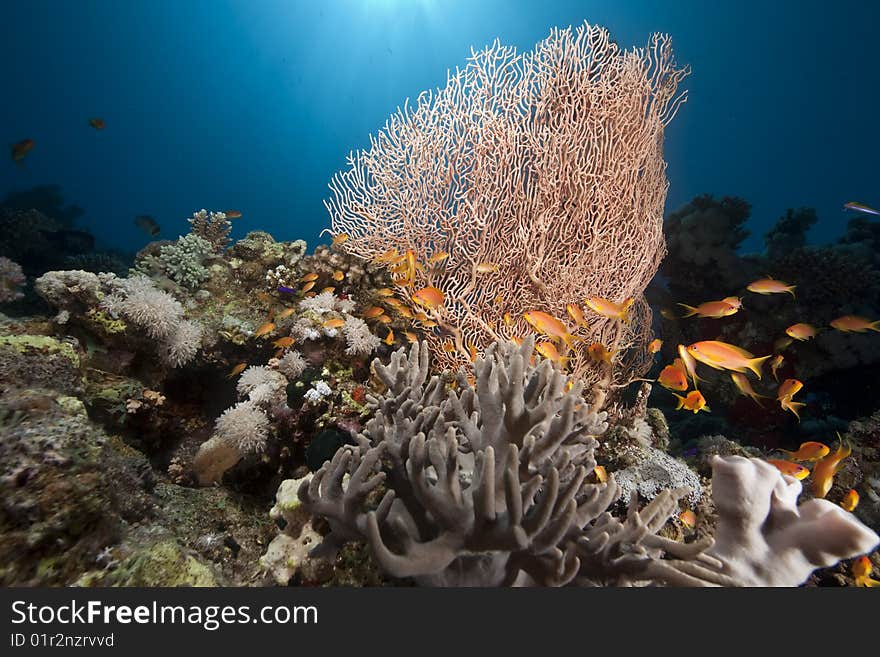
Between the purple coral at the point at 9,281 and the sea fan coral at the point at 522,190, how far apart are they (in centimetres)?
461

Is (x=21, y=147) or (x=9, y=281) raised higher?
(x=21, y=147)

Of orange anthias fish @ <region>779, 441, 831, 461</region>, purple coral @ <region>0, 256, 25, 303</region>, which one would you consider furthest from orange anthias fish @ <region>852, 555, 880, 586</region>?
purple coral @ <region>0, 256, 25, 303</region>

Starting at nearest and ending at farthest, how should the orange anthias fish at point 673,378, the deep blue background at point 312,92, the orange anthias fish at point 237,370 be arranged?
the orange anthias fish at point 673,378, the orange anthias fish at point 237,370, the deep blue background at point 312,92

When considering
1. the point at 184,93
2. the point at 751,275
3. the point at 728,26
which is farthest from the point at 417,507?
the point at 184,93

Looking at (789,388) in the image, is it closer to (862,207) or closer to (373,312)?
(862,207)

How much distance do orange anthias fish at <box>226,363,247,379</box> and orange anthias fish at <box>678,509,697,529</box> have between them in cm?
447

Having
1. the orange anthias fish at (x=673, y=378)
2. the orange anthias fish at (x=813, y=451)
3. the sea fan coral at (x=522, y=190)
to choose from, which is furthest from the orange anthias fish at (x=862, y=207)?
the orange anthias fish at (x=673, y=378)

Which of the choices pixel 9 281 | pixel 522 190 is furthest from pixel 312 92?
pixel 522 190

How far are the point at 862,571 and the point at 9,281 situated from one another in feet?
32.0

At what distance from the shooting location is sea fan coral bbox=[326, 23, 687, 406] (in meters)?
4.98

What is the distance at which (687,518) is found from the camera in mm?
3053

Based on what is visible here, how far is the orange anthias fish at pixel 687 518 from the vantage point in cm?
306

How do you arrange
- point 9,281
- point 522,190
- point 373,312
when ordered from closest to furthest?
point 373,312, point 522,190, point 9,281

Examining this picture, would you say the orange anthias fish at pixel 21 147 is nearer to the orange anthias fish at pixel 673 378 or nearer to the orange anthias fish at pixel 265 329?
the orange anthias fish at pixel 265 329
